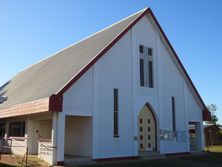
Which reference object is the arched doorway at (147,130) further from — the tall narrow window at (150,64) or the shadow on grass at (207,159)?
the shadow on grass at (207,159)

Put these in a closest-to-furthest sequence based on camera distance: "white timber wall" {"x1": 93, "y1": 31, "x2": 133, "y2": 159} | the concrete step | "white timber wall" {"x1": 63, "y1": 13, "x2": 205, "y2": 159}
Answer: "white timber wall" {"x1": 63, "y1": 13, "x2": 205, "y2": 159}
"white timber wall" {"x1": 93, "y1": 31, "x2": 133, "y2": 159}
the concrete step

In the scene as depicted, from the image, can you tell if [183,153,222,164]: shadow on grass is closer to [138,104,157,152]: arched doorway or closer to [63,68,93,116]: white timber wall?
[138,104,157,152]: arched doorway

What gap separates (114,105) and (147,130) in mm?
4083

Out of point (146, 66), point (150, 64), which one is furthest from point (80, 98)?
point (150, 64)

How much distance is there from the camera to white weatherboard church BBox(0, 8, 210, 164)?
1928 centimetres

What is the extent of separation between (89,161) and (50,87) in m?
5.15

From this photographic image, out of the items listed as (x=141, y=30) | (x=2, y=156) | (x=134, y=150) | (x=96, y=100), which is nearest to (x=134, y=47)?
(x=141, y=30)

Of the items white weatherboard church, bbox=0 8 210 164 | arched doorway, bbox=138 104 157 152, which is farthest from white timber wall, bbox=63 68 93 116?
arched doorway, bbox=138 104 157 152

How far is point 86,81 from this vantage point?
19.9 meters

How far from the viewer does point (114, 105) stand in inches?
846

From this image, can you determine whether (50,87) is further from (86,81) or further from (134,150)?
(134,150)

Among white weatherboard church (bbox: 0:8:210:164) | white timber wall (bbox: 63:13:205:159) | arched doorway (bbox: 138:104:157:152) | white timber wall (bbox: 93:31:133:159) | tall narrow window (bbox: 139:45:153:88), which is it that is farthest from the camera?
tall narrow window (bbox: 139:45:153:88)

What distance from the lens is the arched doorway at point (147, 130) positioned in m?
23.6

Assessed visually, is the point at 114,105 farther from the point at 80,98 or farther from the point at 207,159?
the point at 207,159
